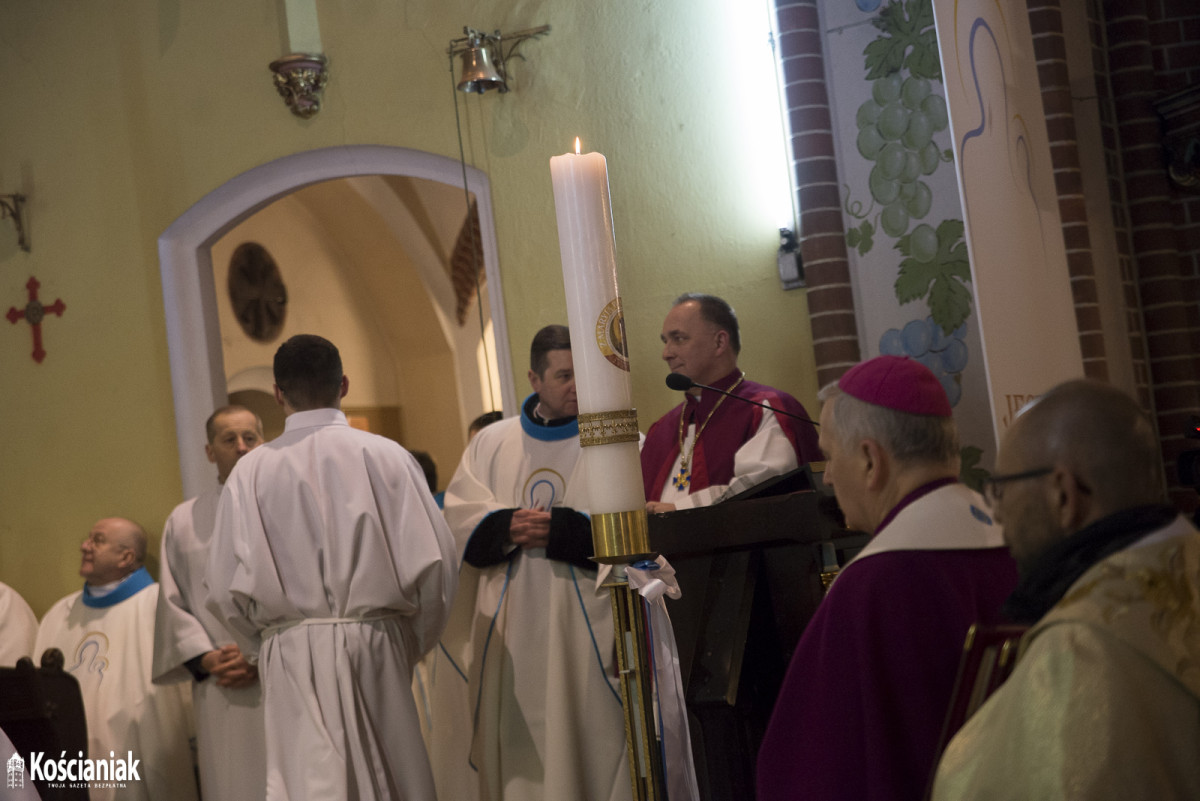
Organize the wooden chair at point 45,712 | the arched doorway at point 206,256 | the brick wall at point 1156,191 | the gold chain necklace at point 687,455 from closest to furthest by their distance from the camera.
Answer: the gold chain necklace at point 687,455 < the wooden chair at point 45,712 < the brick wall at point 1156,191 < the arched doorway at point 206,256

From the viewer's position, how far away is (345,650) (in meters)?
3.82

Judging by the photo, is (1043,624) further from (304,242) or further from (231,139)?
(304,242)

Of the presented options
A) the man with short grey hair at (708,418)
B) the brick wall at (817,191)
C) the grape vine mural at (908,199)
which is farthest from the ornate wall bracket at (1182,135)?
the man with short grey hair at (708,418)

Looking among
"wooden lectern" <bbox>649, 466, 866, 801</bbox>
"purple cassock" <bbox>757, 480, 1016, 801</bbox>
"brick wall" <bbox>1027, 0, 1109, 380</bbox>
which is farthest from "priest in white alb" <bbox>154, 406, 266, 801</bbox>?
"brick wall" <bbox>1027, 0, 1109, 380</bbox>

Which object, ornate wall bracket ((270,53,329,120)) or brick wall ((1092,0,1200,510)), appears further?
ornate wall bracket ((270,53,329,120))

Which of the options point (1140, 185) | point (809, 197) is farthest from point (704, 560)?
point (1140, 185)

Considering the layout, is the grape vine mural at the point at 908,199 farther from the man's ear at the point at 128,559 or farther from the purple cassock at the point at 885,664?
the man's ear at the point at 128,559

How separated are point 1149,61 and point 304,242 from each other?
7.99 metres

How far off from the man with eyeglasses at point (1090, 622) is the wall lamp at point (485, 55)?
4795 millimetres

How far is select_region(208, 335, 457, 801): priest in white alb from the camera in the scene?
3799 mm

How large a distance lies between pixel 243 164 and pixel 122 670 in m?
2.74

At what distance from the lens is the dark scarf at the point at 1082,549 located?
155 cm

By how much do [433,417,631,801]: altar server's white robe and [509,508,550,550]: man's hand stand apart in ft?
0.62

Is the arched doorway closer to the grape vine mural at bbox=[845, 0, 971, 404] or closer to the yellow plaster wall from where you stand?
the yellow plaster wall
